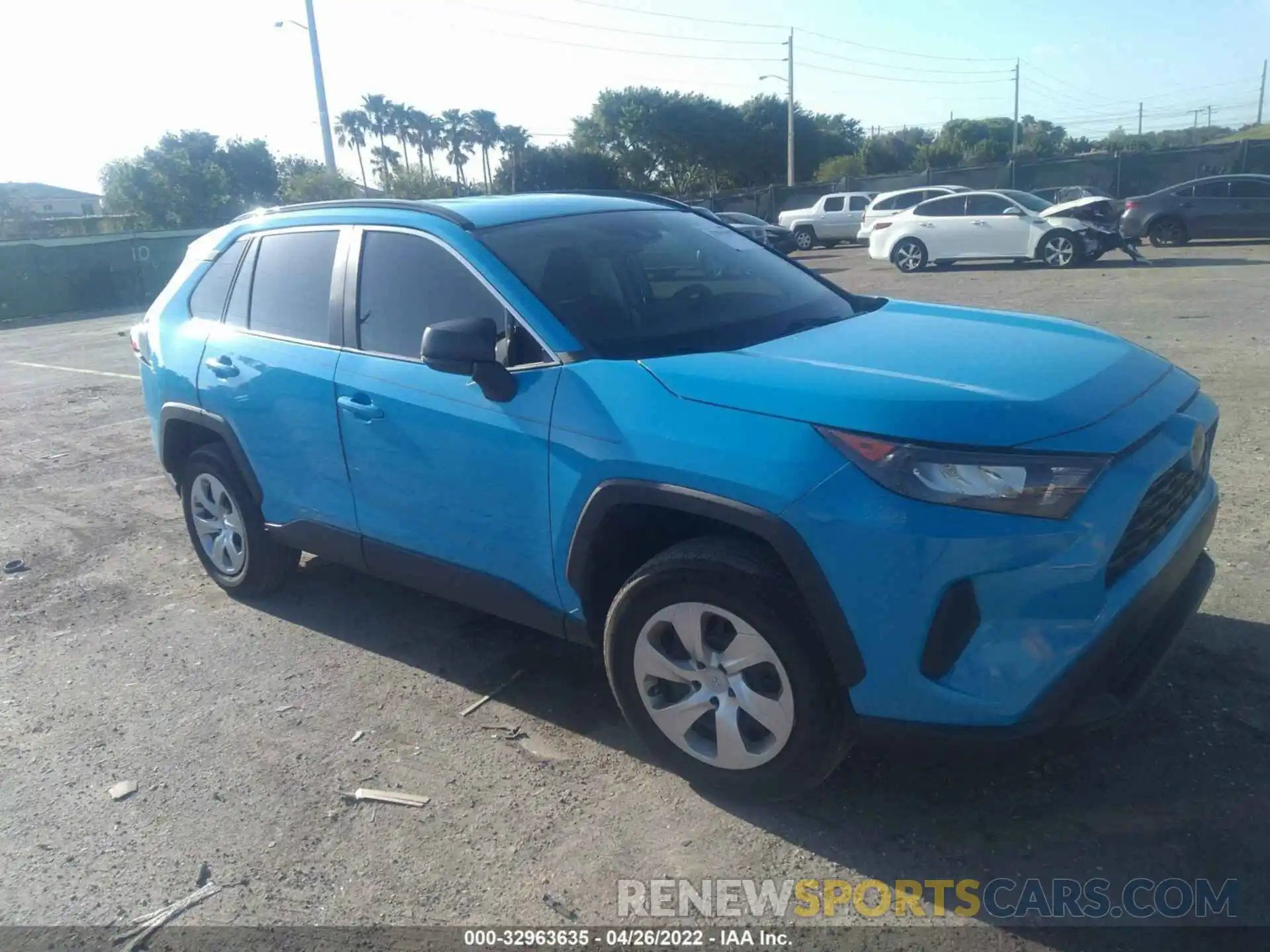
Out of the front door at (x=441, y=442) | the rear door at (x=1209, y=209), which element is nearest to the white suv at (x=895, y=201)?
the rear door at (x=1209, y=209)

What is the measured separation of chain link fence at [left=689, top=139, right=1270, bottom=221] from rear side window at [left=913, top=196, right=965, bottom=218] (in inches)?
570

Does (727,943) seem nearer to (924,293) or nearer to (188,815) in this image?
(188,815)

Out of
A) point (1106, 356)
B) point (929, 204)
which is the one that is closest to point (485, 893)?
point (1106, 356)

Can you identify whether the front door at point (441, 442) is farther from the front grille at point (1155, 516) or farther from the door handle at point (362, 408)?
the front grille at point (1155, 516)

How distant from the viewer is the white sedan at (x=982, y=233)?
19.0 meters

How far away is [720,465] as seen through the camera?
2867 mm

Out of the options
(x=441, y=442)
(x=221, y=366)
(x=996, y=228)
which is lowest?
(x=996, y=228)

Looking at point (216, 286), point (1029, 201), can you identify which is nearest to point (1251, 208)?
point (1029, 201)

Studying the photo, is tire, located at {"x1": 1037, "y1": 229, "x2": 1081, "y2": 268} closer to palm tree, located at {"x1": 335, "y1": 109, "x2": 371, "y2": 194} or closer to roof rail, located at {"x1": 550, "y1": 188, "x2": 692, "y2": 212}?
roof rail, located at {"x1": 550, "y1": 188, "x2": 692, "y2": 212}

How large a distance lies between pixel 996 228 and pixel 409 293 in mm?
18028

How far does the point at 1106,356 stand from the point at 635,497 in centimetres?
165

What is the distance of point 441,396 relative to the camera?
143 inches

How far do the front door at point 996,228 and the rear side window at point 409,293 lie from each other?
1777 centimetres

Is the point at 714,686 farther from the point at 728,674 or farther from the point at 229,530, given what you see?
the point at 229,530
